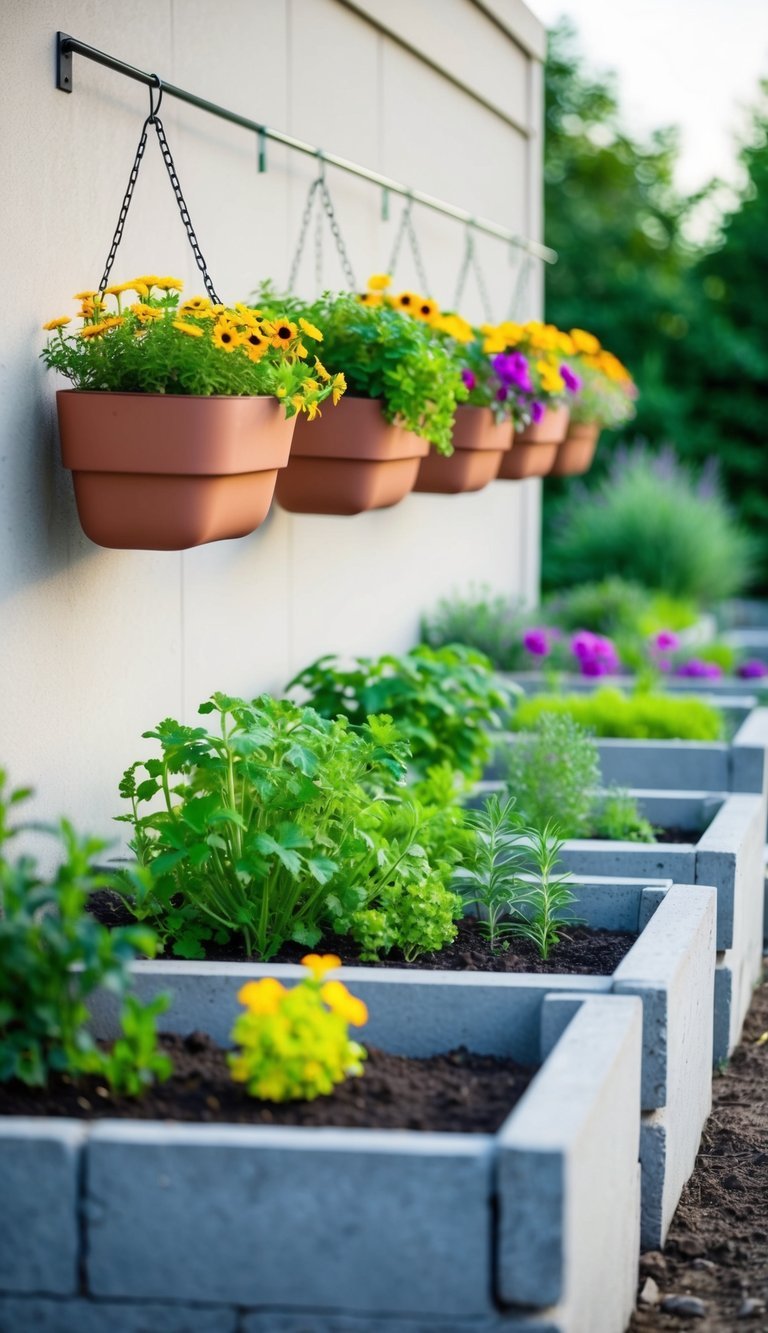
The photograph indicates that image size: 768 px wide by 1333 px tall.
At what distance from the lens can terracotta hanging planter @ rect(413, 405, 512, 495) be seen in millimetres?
4541

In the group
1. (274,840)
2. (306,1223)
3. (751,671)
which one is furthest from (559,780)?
(751,671)

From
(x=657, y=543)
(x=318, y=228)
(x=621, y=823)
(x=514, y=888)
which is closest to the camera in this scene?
(x=514, y=888)

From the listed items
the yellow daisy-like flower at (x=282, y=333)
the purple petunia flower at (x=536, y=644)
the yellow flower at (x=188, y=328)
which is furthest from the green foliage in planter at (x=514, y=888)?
the purple petunia flower at (x=536, y=644)

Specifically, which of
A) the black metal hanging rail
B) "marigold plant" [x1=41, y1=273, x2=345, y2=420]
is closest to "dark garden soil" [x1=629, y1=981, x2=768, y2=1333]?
"marigold plant" [x1=41, y1=273, x2=345, y2=420]

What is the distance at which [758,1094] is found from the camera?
3.78 metres

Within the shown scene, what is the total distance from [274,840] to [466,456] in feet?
6.50

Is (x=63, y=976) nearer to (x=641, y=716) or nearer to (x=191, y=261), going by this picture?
(x=191, y=261)

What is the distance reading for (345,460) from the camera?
3.79 metres

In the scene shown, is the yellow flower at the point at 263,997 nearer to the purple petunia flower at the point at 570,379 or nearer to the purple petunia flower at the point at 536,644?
the purple petunia flower at the point at 570,379

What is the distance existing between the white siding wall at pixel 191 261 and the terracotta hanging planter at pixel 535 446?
418 millimetres

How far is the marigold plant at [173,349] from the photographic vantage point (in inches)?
113

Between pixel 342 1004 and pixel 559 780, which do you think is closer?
pixel 342 1004

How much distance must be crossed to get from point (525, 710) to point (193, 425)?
2410 millimetres

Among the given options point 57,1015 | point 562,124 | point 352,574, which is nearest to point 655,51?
point 562,124
